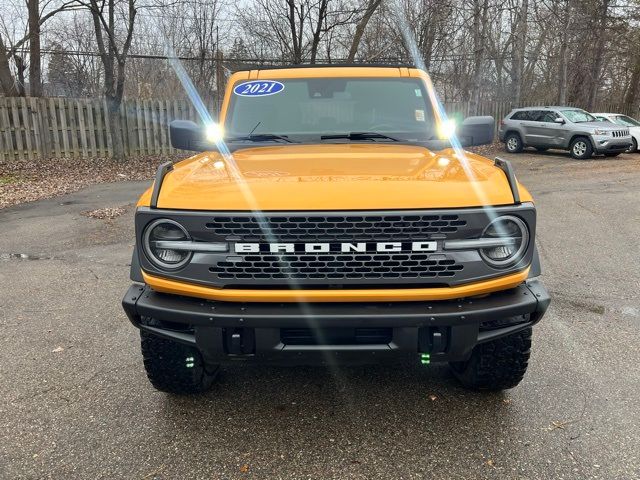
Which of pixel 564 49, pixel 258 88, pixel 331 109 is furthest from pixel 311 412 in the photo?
pixel 564 49

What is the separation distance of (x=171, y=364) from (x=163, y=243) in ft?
2.56

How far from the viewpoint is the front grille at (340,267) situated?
231cm

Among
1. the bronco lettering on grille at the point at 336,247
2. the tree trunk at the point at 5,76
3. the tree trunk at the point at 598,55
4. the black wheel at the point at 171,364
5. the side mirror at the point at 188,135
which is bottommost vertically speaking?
the black wheel at the point at 171,364

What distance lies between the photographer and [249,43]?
21484 mm

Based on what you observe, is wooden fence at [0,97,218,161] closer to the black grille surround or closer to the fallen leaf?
the black grille surround

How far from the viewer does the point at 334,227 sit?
2275 millimetres

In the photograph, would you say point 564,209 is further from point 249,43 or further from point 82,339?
point 249,43

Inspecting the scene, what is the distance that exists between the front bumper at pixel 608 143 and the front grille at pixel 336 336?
51.8ft

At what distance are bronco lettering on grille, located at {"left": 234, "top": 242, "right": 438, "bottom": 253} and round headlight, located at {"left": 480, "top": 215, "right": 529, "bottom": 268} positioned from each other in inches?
11.1

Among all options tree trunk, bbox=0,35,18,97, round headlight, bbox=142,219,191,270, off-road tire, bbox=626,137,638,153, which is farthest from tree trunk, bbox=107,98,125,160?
off-road tire, bbox=626,137,638,153

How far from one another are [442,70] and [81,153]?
641 inches

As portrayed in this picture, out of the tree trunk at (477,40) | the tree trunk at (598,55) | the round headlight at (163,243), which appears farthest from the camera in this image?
the tree trunk at (598,55)

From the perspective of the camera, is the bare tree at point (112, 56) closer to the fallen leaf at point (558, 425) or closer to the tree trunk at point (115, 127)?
the tree trunk at point (115, 127)

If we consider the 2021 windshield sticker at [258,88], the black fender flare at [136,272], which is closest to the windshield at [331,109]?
the 2021 windshield sticker at [258,88]
